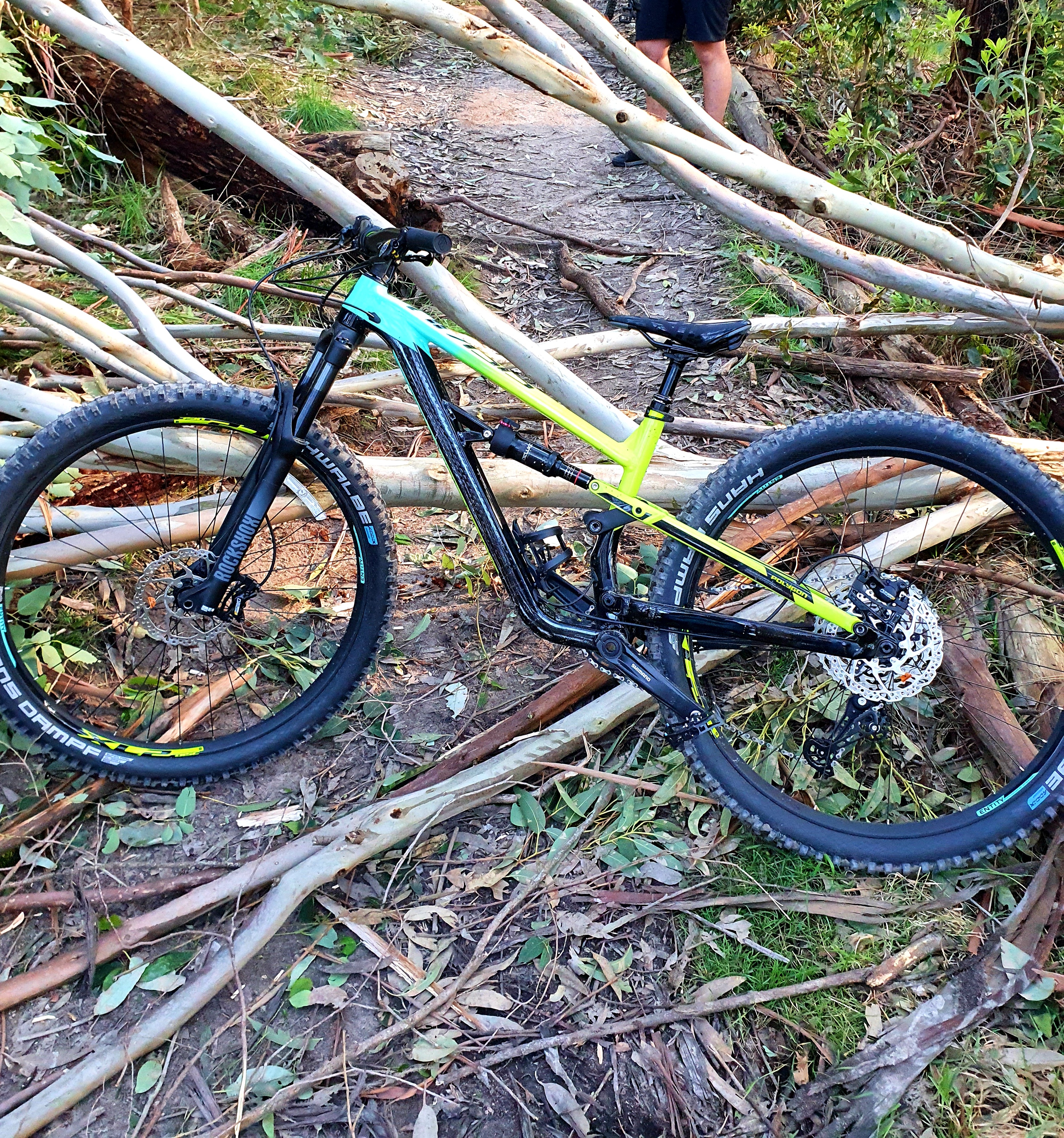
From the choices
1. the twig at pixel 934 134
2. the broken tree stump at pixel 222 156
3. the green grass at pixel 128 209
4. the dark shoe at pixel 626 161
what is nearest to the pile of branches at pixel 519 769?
the green grass at pixel 128 209

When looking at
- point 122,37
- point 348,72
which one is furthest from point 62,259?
point 348,72

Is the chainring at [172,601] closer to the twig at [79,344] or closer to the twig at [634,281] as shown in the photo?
the twig at [79,344]

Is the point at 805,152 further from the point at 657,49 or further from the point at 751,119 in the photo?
the point at 657,49

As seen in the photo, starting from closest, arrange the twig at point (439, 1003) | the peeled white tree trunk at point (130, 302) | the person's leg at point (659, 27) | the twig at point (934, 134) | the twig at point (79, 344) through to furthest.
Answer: the twig at point (439, 1003)
the twig at point (79, 344)
the peeled white tree trunk at point (130, 302)
the twig at point (934, 134)
the person's leg at point (659, 27)

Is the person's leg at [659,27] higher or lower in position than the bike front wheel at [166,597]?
higher

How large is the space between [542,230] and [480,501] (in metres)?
3.77

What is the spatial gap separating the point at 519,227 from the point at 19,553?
13.3 ft

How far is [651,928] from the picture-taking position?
245 centimetres

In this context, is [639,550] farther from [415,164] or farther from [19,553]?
[415,164]

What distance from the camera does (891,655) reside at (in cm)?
257

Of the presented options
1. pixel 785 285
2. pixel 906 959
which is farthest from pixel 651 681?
pixel 785 285

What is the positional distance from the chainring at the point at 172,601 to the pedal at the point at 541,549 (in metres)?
0.89

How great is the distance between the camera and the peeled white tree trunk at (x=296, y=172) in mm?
2906

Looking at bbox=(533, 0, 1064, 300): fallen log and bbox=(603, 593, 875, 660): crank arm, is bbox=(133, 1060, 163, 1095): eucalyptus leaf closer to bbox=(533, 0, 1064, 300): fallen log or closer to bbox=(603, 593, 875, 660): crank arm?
bbox=(603, 593, 875, 660): crank arm
